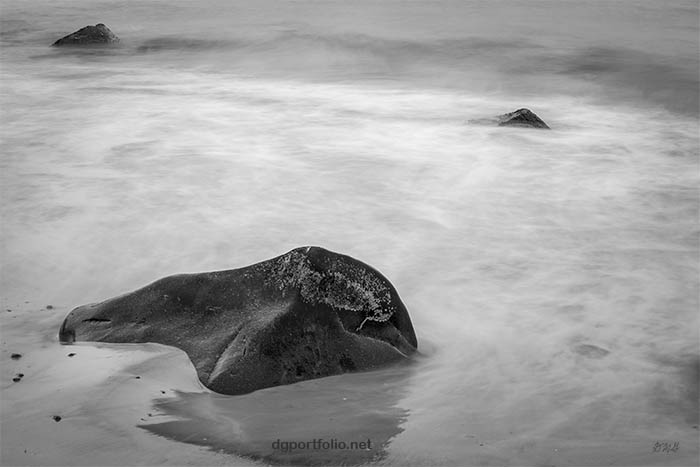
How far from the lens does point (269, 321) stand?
153 inches

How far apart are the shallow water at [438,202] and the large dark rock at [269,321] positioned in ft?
0.50

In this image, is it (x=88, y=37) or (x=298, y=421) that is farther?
(x=88, y=37)

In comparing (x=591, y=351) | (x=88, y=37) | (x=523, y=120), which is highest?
(x=88, y=37)

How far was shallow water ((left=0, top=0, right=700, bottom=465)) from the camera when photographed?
154 inches

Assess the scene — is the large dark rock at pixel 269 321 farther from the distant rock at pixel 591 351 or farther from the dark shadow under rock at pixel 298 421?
the distant rock at pixel 591 351

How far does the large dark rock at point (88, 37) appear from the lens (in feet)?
58.5

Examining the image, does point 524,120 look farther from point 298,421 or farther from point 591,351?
point 298,421

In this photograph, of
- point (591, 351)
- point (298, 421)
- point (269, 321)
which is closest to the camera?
point (298, 421)

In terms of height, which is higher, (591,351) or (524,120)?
(524,120)

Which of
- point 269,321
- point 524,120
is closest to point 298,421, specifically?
point 269,321

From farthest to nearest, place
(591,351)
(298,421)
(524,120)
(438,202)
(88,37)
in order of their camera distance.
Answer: (88,37) → (524,120) → (438,202) → (591,351) → (298,421)

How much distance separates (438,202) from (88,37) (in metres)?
12.6

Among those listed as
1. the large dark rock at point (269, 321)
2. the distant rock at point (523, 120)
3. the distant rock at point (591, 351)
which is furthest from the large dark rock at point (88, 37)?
the distant rock at point (591, 351)

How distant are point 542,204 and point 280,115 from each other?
4707 millimetres
